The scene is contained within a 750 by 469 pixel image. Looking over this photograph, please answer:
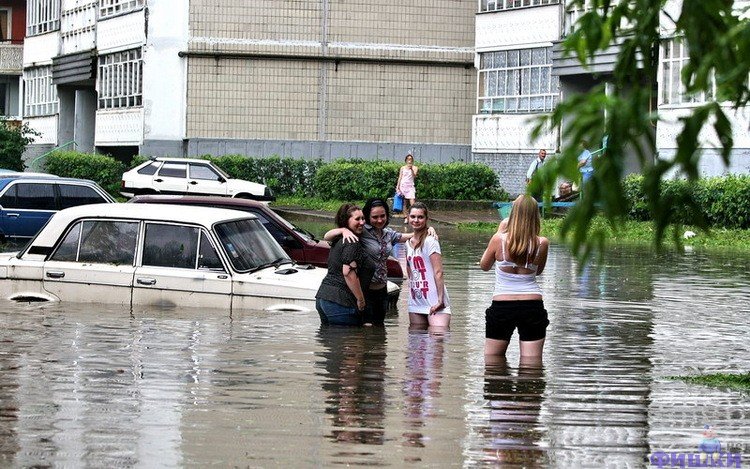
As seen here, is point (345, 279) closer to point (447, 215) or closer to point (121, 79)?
point (447, 215)

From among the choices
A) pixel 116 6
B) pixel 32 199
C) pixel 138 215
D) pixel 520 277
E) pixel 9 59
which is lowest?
pixel 520 277

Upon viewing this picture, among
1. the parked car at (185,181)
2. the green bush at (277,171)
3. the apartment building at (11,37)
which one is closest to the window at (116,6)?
the green bush at (277,171)

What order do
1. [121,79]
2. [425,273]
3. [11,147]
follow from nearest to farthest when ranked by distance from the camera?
[425,273] → [121,79] → [11,147]

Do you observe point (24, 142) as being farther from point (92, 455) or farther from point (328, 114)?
point (92, 455)

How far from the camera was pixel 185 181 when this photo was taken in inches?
1615

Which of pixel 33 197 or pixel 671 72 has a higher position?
pixel 671 72

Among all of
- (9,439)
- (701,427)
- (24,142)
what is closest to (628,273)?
(701,427)

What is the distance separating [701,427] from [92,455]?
160 inches

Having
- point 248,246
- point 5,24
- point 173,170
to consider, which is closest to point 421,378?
point 248,246

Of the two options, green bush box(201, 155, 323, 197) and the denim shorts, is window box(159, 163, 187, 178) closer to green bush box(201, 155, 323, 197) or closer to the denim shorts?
green bush box(201, 155, 323, 197)

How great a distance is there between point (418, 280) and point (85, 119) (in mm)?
47720

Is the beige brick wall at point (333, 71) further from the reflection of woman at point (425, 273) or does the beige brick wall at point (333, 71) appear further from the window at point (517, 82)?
the reflection of woman at point (425, 273)

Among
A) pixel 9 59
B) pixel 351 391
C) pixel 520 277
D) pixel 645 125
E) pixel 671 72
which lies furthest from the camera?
pixel 9 59

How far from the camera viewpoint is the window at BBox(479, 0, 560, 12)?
45.3 meters
